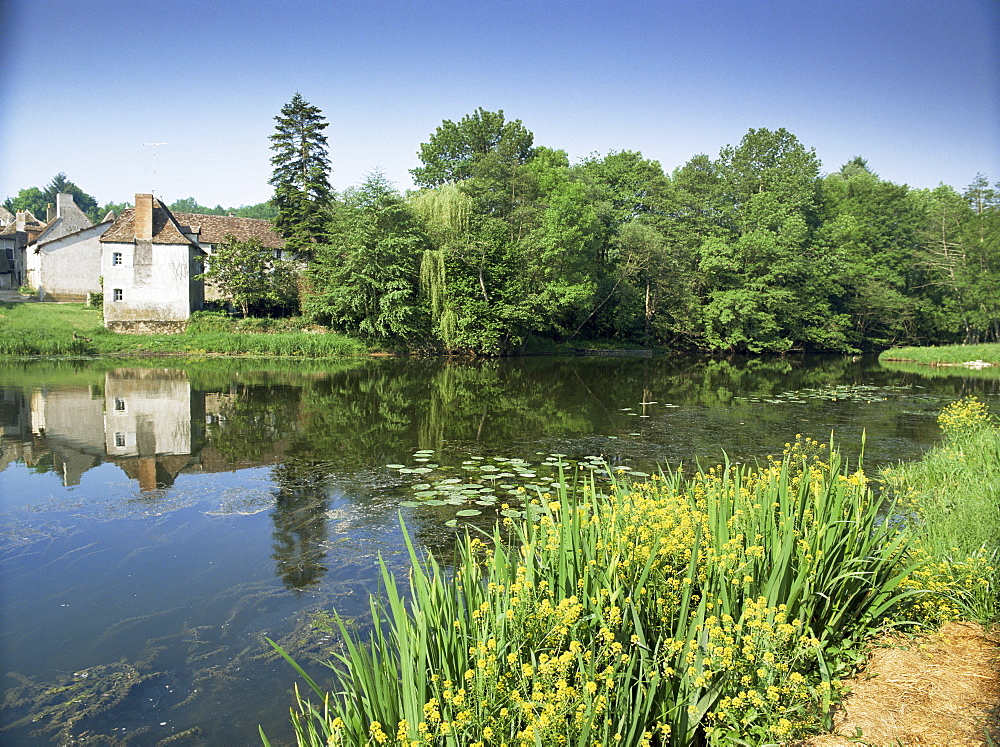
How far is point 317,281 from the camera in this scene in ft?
124

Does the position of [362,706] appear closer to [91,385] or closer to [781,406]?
[781,406]

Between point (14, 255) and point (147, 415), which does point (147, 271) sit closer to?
point (14, 255)

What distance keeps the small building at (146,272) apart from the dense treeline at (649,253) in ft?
24.3

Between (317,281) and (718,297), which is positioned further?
(718,297)

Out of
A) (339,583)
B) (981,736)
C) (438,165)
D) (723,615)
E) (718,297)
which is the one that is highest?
(438,165)

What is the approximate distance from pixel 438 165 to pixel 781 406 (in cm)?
4047

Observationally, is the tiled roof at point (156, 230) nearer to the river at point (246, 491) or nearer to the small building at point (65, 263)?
the small building at point (65, 263)

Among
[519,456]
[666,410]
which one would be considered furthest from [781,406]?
[519,456]

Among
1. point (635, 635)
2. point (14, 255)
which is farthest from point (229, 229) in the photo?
point (635, 635)

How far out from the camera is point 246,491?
9.77m

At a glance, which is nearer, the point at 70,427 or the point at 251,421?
the point at 70,427

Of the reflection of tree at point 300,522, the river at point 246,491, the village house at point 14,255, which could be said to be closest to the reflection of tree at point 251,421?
the river at point 246,491

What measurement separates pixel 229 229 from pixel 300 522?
148ft

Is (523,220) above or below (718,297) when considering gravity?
above
